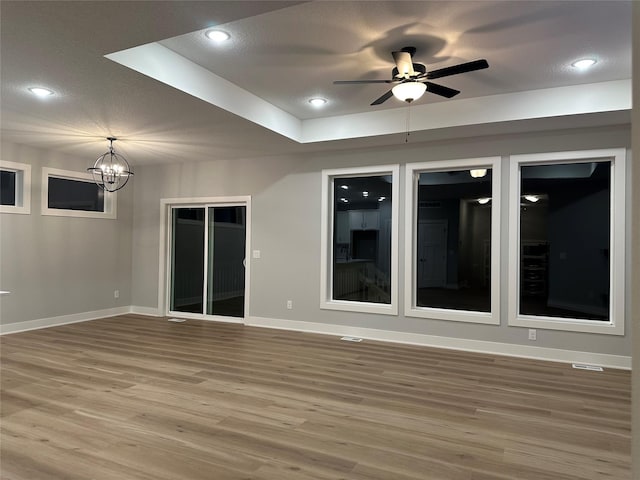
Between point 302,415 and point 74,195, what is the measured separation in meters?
5.59

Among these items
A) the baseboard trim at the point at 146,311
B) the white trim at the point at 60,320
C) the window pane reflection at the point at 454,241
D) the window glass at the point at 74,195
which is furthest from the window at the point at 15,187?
the window pane reflection at the point at 454,241

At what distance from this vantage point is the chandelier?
220 inches

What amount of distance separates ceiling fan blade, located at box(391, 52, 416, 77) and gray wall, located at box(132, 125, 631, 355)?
6.79 ft

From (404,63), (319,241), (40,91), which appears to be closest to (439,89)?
(404,63)

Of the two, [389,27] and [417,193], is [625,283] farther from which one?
[389,27]

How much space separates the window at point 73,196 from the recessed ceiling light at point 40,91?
2.67 m

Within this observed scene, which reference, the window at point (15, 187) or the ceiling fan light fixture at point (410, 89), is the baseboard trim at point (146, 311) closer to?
the window at point (15, 187)

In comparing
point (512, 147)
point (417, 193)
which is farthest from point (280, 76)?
point (512, 147)

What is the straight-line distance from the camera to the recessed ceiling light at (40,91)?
372 centimetres

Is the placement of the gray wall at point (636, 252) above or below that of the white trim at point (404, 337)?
above

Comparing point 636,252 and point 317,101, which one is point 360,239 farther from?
point 636,252

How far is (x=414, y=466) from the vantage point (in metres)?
2.41

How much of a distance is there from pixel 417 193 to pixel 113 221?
17.1 ft

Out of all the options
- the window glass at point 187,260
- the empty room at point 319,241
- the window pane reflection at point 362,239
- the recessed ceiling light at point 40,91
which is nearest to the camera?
the empty room at point 319,241
